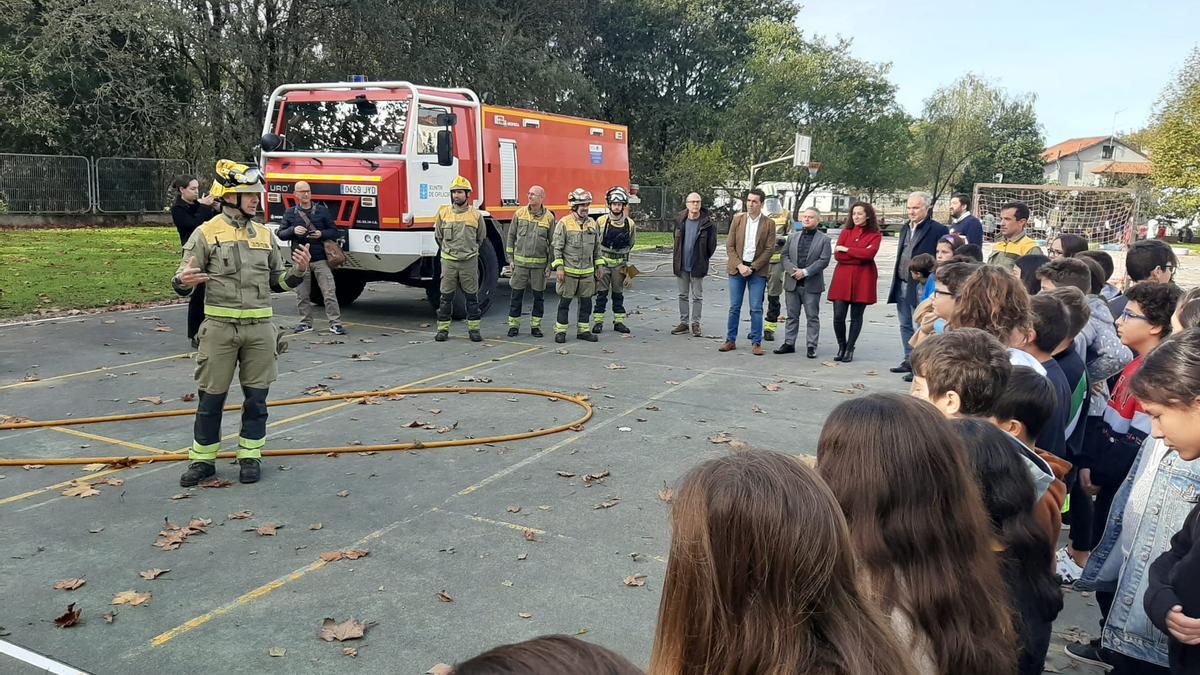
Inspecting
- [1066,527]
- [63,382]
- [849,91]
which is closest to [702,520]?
[1066,527]

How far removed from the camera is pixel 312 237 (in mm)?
10914

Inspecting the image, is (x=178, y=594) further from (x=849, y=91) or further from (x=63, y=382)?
(x=849, y=91)

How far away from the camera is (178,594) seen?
4246mm

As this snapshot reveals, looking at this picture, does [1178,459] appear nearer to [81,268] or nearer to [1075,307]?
[1075,307]

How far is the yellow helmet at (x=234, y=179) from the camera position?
5.92 meters

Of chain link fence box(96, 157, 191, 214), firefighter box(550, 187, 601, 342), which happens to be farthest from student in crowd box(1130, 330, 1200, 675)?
chain link fence box(96, 157, 191, 214)

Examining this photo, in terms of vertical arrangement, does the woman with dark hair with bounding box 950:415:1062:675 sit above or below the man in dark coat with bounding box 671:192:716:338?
below

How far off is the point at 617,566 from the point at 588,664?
3.86 meters

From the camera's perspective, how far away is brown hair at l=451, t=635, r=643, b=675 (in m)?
0.93

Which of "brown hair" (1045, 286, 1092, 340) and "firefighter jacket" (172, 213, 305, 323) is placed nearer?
"brown hair" (1045, 286, 1092, 340)

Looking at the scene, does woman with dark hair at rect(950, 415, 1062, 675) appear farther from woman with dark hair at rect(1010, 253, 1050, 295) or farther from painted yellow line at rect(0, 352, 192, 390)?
painted yellow line at rect(0, 352, 192, 390)

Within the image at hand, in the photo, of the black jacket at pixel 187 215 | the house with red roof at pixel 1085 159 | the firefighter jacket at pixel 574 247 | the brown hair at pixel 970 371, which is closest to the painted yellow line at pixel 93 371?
the black jacket at pixel 187 215

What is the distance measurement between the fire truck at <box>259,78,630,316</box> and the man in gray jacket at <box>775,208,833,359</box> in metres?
4.59

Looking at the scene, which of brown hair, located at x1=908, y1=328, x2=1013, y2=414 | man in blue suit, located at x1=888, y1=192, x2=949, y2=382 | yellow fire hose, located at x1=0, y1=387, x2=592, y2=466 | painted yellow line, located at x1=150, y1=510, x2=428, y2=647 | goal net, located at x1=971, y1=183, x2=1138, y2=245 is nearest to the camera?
brown hair, located at x1=908, y1=328, x2=1013, y2=414
